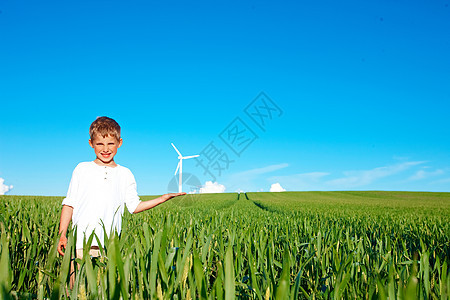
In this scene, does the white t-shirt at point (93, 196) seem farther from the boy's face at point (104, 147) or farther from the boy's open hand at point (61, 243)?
the boy's open hand at point (61, 243)

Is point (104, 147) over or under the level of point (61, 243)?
over

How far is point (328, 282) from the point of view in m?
2.41

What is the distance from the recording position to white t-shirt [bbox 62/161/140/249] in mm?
3037

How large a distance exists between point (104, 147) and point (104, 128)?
195mm

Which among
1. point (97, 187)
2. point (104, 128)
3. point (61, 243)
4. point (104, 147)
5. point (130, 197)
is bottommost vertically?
point (61, 243)

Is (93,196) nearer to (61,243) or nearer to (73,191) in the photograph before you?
(73,191)

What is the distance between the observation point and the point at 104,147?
308cm

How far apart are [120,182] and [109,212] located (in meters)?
0.34

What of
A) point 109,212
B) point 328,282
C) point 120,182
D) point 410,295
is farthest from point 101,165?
point 410,295

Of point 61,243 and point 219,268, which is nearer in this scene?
point 219,268

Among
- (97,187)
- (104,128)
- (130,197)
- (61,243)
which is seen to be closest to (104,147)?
(104,128)

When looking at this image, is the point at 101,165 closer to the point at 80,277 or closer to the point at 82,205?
the point at 82,205

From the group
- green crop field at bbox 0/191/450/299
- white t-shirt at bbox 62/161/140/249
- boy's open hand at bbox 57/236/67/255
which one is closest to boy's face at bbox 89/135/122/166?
white t-shirt at bbox 62/161/140/249

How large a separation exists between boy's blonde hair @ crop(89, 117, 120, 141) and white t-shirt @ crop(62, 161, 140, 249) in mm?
356
